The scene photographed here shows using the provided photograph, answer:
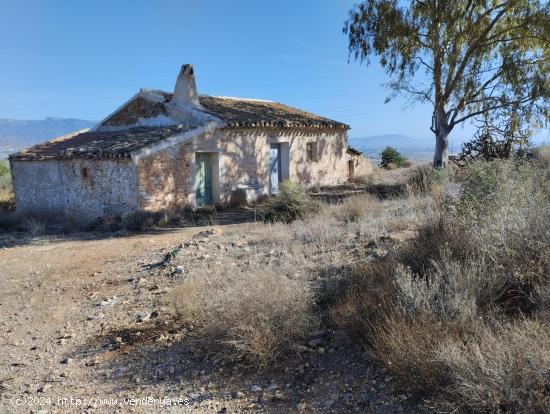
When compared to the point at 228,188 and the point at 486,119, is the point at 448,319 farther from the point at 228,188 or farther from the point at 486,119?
the point at 486,119

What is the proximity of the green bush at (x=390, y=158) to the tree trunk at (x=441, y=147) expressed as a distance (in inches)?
482

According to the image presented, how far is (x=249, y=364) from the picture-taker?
12.4 ft

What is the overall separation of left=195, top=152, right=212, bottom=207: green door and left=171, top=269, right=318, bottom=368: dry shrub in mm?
9975

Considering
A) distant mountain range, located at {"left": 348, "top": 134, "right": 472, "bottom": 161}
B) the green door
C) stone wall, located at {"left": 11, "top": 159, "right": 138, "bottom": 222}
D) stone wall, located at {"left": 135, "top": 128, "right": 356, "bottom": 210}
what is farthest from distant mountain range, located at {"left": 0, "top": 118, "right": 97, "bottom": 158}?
the green door

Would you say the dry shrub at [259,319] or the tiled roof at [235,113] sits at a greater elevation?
the tiled roof at [235,113]

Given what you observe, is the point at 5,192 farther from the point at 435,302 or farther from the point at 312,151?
the point at 435,302

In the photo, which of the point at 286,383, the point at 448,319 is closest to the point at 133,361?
the point at 286,383

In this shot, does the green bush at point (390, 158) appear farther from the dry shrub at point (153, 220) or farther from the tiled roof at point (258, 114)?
the dry shrub at point (153, 220)

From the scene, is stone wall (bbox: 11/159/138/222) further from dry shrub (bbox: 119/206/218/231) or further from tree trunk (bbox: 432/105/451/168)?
tree trunk (bbox: 432/105/451/168)

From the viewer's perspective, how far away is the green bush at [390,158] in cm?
2865

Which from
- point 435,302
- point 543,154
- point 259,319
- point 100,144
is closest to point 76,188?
point 100,144

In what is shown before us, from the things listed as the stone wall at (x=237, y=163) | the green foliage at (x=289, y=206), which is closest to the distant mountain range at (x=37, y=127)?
the stone wall at (x=237, y=163)

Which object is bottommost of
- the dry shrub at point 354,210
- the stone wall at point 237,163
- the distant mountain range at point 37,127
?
the dry shrub at point 354,210

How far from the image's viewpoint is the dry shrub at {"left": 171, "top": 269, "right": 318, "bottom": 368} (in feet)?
12.4
